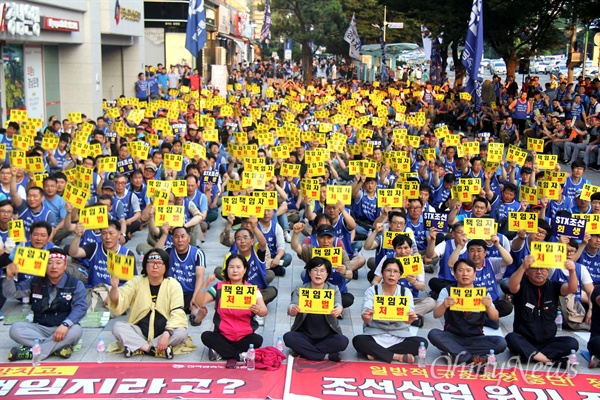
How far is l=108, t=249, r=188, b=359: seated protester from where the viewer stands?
7.70 meters

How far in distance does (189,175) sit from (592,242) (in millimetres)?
5904

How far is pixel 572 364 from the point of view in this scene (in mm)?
7652

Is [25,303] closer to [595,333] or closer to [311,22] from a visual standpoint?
[595,333]

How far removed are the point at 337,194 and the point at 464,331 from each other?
302 centimetres

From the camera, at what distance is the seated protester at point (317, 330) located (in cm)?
770

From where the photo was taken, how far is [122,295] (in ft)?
25.5

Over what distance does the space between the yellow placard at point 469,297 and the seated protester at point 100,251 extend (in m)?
3.71

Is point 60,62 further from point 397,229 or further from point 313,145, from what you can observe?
point 397,229

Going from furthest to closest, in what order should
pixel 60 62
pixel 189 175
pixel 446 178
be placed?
pixel 60 62, pixel 446 178, pixel 189 175

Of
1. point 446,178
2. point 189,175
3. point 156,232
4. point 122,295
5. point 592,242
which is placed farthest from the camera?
point 446,178

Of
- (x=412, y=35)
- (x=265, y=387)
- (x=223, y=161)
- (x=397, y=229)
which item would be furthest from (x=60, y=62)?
(x=412, y=35)

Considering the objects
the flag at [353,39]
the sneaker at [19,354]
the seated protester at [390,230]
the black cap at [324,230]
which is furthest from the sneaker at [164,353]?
the flag at [353,39]

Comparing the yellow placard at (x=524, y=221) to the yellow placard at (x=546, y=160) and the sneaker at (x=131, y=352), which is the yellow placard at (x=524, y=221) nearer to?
the yellow placard at (x=546, y=160)

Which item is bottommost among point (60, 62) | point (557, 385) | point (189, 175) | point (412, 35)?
point (557, 385)
